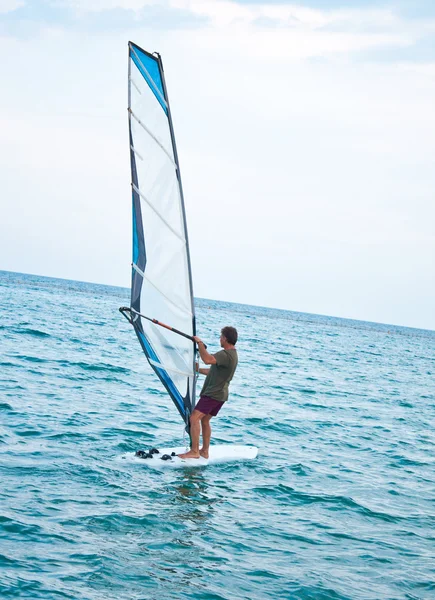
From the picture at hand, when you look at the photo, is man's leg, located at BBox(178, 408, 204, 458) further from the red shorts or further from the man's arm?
the man's arm

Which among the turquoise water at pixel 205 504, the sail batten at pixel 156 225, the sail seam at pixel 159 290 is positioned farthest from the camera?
the sail seam at pixel 159 290

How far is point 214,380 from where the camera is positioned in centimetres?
916

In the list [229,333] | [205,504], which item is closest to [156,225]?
[229,333]

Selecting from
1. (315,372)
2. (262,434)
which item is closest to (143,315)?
(262,434)

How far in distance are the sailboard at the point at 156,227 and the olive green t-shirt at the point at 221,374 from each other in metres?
0.46

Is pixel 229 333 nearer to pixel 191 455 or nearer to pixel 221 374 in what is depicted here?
pixel 221 374

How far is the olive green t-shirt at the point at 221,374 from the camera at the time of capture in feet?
29.5

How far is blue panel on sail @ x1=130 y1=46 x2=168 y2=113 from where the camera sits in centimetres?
853

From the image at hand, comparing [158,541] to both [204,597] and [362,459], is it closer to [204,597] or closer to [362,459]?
[204,597]

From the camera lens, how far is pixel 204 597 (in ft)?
18.9

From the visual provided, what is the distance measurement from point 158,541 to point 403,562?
250cm

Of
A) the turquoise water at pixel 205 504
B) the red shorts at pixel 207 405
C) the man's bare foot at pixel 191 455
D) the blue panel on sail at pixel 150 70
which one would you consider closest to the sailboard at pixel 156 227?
the blue panel on sail at pixel 150 70

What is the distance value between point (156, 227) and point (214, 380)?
2.12m

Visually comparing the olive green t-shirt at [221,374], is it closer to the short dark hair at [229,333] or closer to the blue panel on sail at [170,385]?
Answer: the short dark hair at [229,333]
